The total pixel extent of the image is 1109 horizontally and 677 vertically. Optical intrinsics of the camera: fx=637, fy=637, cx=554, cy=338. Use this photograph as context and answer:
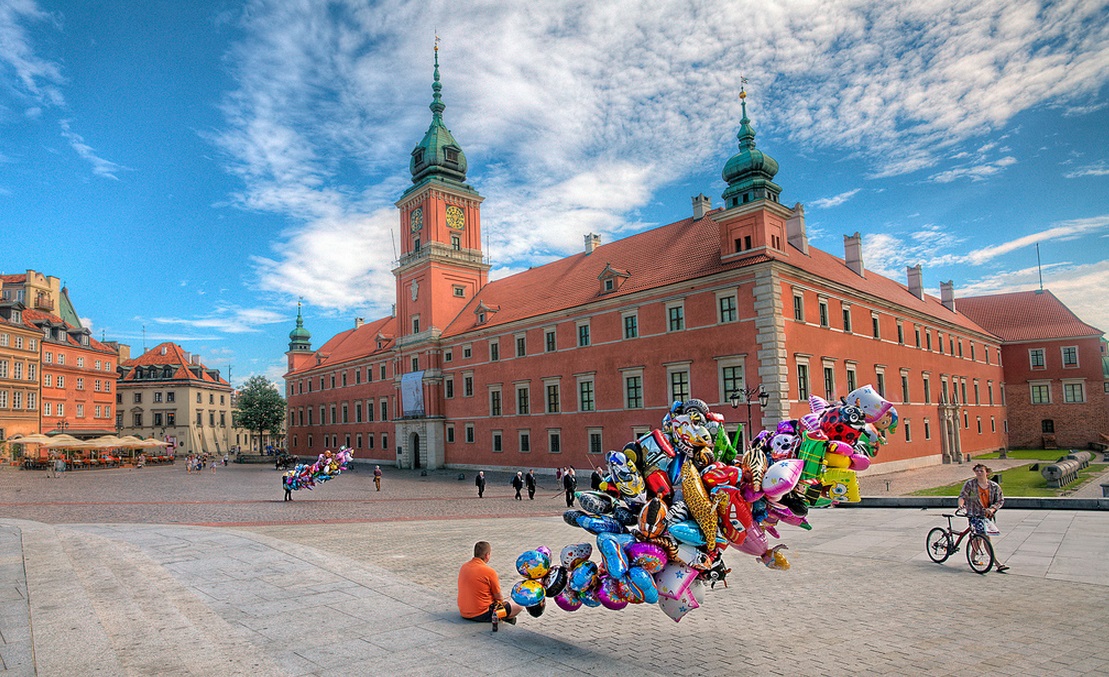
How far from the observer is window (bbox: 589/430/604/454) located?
117 feet

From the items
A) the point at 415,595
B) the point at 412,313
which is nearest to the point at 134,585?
the point at 415,595

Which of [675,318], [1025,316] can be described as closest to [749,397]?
[675,318]

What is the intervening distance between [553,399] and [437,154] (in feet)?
82.1

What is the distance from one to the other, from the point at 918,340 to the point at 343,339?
58.5 metres

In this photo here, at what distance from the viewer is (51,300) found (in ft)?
207

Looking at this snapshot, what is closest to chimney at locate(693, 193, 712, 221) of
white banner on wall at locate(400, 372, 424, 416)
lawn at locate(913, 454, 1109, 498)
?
lawn at locate(913, 454, 1109, 498)

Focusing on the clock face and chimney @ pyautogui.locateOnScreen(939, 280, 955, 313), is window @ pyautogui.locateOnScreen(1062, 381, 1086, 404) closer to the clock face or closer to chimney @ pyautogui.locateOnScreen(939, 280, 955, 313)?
chimney @ pyautogui.locateOnScreen(939, 280, 955, 313)

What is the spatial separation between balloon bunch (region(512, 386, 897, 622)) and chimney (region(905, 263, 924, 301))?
49696mm

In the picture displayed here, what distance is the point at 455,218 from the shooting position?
52250 millimetres

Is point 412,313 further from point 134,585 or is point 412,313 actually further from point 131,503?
point 134,585

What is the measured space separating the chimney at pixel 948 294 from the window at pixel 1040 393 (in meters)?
9.31

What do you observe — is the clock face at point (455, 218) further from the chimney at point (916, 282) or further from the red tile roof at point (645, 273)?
the chimney at point (916, 282)

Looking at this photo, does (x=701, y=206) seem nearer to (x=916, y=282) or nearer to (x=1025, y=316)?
(x=916, y=282)

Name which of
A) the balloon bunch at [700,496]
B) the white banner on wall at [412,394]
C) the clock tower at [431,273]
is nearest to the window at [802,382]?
the balloon bunch at [700,496]
